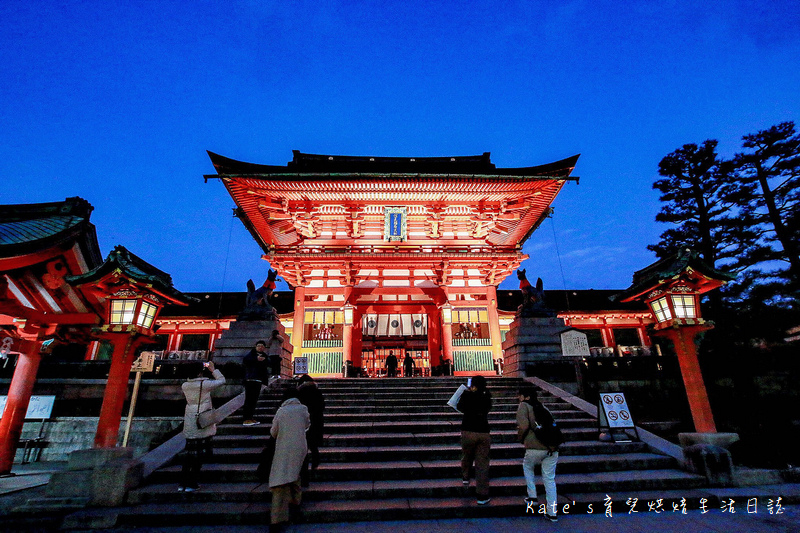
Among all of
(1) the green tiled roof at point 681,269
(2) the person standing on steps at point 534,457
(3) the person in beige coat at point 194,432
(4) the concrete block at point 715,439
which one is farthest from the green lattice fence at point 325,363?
(4) the concrete block at point 715,439

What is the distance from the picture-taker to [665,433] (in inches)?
380

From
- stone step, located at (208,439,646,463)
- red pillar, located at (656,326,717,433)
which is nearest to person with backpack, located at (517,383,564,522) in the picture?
stone step, located at (208,439,646,463)

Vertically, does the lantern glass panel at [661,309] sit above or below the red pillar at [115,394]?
above

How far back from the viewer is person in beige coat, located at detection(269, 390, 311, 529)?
420 centimetres

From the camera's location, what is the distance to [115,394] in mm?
6281

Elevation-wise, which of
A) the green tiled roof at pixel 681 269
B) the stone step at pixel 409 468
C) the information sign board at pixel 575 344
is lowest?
the stone step at pixel 409 468

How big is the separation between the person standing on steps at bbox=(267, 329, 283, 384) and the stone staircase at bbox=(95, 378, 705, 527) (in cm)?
218

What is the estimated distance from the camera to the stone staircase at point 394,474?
4711 millimetres

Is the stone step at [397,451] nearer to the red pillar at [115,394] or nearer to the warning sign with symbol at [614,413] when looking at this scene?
the warning sign with symbol at [614,413]

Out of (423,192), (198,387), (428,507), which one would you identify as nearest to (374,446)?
(428,507)

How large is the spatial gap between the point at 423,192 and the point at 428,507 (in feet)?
41.7

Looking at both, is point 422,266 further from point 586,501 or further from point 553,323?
point 586,501

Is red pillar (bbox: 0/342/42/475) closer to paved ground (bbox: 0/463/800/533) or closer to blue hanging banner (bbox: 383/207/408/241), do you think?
paved ground (bbox: 0/463/800/533)

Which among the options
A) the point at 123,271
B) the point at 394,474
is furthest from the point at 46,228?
the point at 394,474
